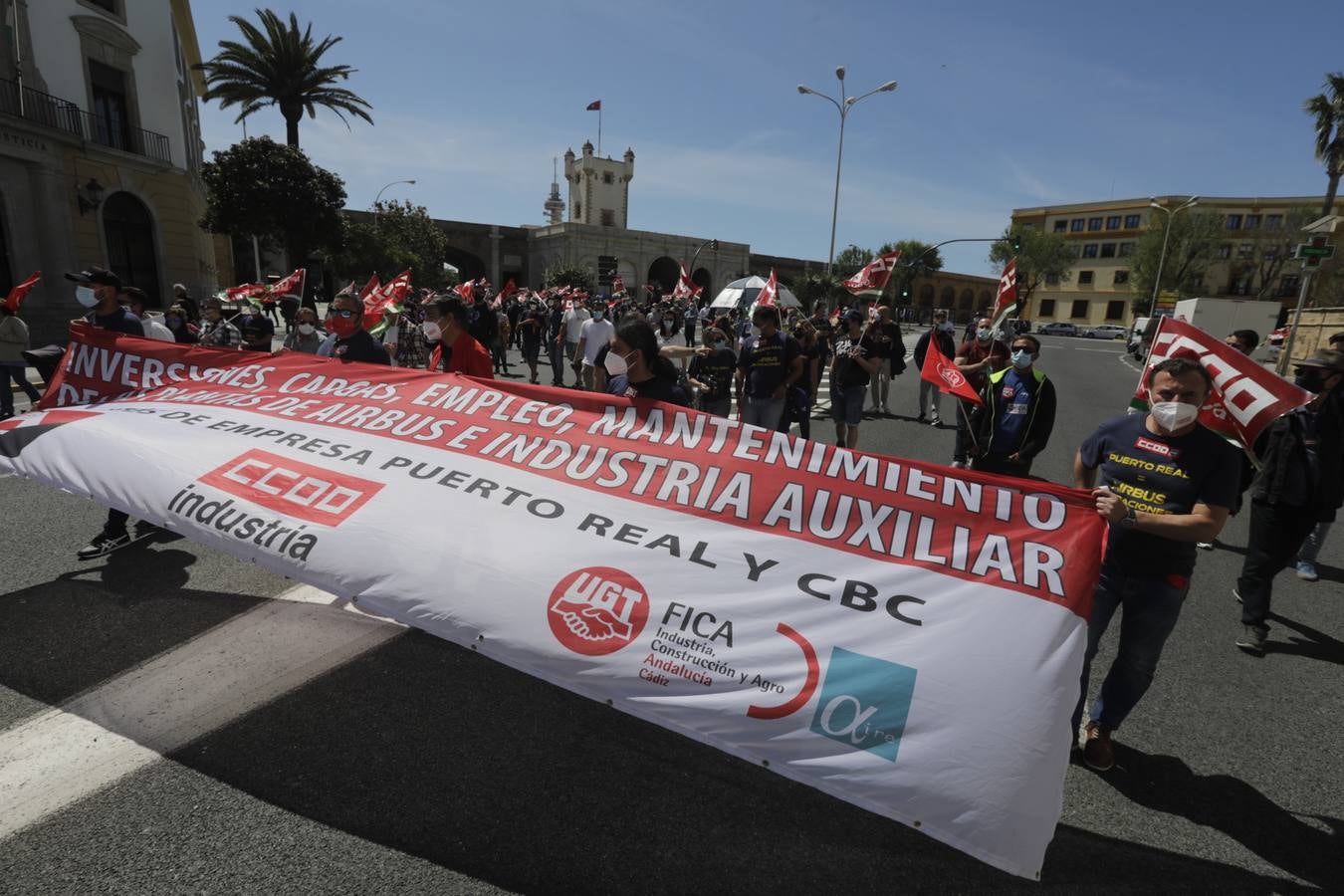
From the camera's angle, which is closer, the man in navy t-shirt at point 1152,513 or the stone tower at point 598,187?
the man in navy t-shirt at point 1152,513

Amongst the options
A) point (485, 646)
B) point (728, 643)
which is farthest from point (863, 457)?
point (485, 646)

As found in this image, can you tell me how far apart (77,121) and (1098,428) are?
29.8 metres

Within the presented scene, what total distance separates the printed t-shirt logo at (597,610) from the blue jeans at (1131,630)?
1.96 metres

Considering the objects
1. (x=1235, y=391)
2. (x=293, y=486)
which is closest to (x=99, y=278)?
(x=293, y=486)

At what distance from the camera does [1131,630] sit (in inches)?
119

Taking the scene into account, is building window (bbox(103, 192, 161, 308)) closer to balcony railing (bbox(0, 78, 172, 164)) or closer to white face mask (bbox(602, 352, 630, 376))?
balcony railing (bbox(0, 78, 172, 164))

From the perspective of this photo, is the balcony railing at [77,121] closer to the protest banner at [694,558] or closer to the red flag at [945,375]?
the protest banner at [694,558]

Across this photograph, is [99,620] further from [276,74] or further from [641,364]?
[276,74]

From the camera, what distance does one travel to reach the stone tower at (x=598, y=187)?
77.6 m

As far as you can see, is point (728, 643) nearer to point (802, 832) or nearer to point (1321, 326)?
point (802, 832)

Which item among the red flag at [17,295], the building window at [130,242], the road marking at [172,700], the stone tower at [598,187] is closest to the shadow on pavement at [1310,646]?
the road marking at [172,700]

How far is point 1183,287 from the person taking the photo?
59062 millimetres

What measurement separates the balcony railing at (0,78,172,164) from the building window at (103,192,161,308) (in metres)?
1.97

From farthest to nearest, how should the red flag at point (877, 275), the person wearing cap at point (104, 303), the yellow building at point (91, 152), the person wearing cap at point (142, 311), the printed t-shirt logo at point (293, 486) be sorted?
the yellow building at point (91, 152) → the red flag at point (877, 275) → the person wearing cap at point (142, 311) → the person wearing cap at point (104, 303) → the printed t-shirt logo at point (293, 486)
